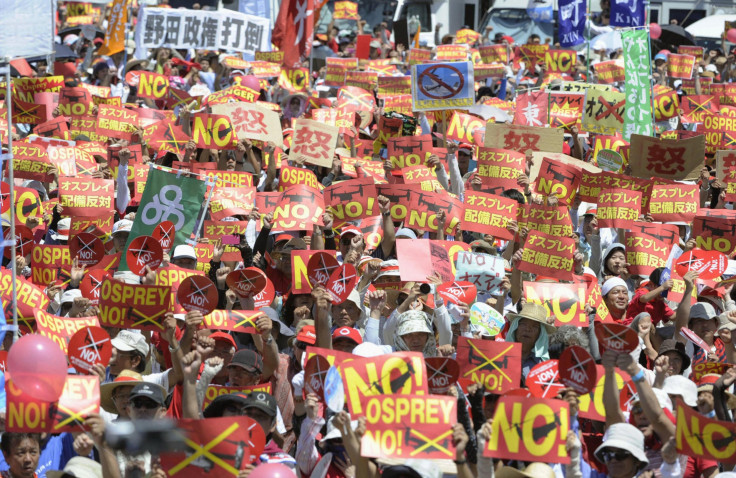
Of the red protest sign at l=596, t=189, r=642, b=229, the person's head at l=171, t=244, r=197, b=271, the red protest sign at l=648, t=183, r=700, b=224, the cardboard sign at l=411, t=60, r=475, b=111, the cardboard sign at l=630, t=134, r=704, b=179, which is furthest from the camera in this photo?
the cardboard sign at l=411, t=60, r=475, b=111

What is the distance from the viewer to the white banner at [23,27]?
300 inches

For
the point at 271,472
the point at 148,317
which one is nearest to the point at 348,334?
the point at 148,317

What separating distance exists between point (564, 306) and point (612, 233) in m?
2.56

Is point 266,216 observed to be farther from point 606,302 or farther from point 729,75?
point 729,75

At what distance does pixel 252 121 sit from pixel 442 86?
193 cm

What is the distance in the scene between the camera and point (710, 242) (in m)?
10.3

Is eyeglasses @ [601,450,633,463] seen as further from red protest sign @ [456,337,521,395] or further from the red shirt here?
the red shirt

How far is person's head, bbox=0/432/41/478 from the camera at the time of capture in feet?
19.0

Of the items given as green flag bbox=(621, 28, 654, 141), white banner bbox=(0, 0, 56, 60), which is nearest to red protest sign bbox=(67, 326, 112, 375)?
white banner bbox=(0, 0, 56, 60)

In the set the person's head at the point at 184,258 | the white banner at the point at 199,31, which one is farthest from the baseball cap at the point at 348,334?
the white banner at the point at 199,31

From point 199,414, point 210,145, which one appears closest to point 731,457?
point 199,414

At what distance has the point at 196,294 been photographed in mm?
7422

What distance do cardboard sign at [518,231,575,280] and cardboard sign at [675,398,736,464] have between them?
10.4 ft

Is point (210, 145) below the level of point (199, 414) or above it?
above
